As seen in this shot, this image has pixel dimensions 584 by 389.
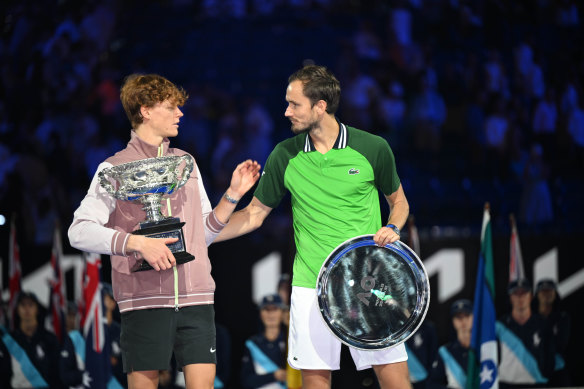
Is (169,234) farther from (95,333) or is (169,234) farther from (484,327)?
(484,327)

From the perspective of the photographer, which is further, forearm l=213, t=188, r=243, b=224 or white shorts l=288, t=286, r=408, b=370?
white shorts l=288, t=286, r=408, b=370

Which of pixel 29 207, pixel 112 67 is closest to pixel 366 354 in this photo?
pixel 29 207

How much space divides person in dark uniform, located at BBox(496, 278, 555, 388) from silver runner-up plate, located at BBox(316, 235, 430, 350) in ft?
11.0

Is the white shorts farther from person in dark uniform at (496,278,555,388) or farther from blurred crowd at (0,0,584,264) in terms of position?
blurred crowd at (0,0,584,264)

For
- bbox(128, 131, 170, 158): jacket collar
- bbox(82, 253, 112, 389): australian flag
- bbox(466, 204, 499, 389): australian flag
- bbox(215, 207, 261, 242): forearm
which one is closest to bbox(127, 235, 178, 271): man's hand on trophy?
bbox(128, 131, 170, 158): jacket collar

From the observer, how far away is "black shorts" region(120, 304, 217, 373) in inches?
134

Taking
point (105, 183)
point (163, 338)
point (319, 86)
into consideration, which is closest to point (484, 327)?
point (319, 86)

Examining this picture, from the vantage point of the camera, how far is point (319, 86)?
3.99 metres

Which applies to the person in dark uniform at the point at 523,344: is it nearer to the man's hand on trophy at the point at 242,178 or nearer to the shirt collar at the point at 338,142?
the shirt collar at the point at 338,142

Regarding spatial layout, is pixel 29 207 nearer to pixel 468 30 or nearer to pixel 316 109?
pixel 316 109

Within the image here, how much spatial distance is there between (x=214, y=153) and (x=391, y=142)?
2.20 metres

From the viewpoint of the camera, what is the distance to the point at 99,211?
342 cm

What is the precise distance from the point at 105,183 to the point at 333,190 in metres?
1.21

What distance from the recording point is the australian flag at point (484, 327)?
230 inches
